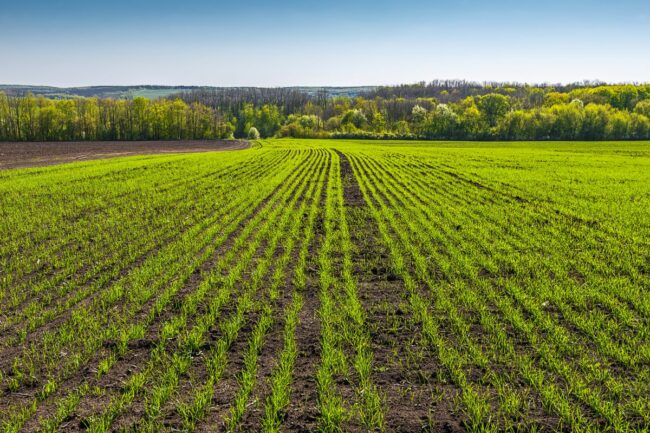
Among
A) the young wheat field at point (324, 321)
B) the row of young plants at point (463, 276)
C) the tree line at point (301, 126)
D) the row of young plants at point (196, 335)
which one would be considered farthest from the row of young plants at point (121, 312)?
the tree line at point (301, 126)

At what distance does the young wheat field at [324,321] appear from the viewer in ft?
17.3

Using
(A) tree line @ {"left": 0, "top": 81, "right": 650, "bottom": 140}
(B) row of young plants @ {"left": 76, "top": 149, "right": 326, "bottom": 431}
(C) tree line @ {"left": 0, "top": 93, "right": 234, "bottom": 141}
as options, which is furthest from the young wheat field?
(A) tree line @ {"left": 0, "top": 81, "right": 650, "bottom": 140}

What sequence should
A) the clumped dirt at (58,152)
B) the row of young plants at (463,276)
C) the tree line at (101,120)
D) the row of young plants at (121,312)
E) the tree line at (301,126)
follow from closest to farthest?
1. the row of young plants at (463,276)
2. the row of young plants at (121,312)
3. the clumped dirt at (58,152)
4. the tree line at (101,120)
5. the tree line at (301,126)

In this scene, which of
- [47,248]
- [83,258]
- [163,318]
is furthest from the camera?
[47,248]

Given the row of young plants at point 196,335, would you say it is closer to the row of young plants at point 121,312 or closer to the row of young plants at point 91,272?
the row of young plants at point 121,312

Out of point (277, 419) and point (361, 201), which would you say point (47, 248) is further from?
point (361, 201)

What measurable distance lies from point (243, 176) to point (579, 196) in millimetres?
23984

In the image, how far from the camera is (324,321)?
7.82 meters

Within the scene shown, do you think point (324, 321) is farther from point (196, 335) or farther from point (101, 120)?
point (101, 120)

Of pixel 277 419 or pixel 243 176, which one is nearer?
pixel 277 419

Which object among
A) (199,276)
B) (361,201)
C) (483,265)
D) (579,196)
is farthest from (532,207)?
(199,276)

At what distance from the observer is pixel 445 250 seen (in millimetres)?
12523

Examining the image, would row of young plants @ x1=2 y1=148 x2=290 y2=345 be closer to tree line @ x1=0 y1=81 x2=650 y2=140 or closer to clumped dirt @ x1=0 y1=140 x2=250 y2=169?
clumped dirt @ x1=0 y1=140 x2=250 y2=169

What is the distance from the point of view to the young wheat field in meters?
5.29
